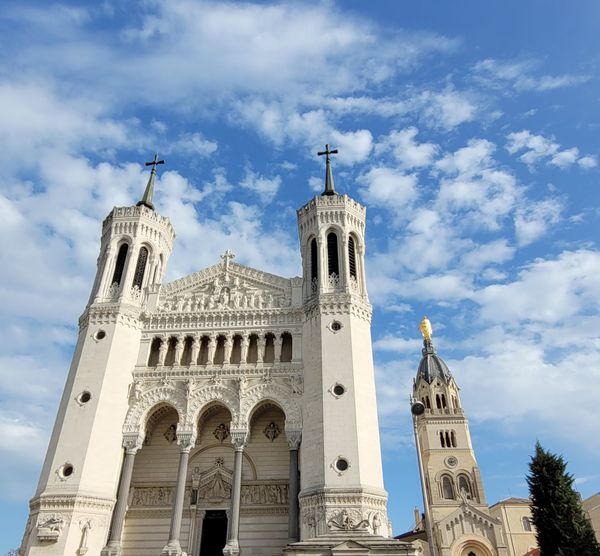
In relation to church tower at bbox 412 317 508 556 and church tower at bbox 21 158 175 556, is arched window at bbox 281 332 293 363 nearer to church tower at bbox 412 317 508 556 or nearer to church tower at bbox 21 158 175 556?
church tower at bbox 21 158 175 556

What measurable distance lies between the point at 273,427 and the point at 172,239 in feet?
45.8

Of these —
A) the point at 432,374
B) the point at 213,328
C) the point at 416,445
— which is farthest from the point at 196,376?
the point at 432,374

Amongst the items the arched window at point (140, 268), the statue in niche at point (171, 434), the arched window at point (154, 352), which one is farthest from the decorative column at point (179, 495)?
the arched window at point (140, 268)

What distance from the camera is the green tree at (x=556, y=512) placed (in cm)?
2439

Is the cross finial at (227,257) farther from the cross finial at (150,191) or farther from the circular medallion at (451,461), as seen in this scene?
the circular medallion at (451,461)

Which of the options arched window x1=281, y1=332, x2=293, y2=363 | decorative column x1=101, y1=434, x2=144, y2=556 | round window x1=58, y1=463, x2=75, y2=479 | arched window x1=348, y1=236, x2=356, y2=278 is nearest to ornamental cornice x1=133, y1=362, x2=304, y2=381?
arched window x1=281, y1=332, x2=293, y2=363

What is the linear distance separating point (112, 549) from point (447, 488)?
50.8 m

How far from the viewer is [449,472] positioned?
64.0m

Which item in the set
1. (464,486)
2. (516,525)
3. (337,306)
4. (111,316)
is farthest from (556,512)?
(516,525)

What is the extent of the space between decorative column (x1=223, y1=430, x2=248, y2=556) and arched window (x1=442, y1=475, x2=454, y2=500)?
46203mm

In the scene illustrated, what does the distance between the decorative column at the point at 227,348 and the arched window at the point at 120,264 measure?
7275mm

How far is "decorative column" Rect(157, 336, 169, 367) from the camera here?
89.1 ft

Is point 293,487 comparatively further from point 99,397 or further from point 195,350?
point 99,397

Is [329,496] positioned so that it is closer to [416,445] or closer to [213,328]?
[416,445]
